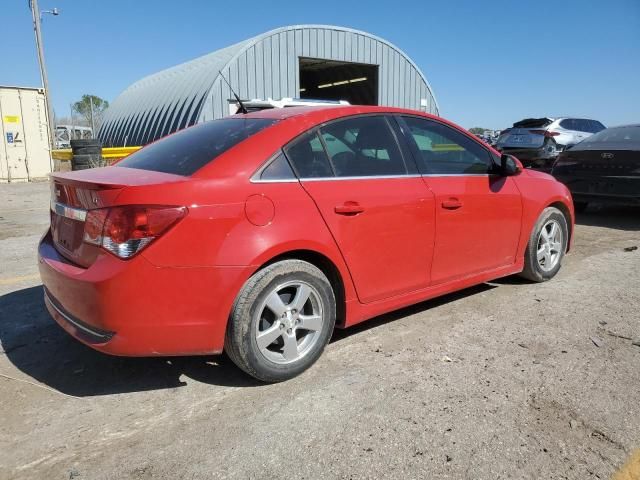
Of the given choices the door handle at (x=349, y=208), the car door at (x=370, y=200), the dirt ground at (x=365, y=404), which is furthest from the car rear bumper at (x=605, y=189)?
the door handle at (x=349, y=208)

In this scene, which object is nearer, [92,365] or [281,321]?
[281,321]

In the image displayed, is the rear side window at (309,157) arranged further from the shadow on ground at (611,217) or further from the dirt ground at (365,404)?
the shadow on ground at (611,217)

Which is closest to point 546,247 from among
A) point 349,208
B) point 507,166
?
point 507,166

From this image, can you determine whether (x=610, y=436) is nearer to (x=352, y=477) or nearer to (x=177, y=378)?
(x=352, y=477)

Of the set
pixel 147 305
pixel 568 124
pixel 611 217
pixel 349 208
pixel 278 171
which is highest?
pixel 568 124

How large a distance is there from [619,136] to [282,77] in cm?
1318

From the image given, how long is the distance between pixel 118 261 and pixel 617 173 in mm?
7091

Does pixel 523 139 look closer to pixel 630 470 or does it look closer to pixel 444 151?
pixel 444 151

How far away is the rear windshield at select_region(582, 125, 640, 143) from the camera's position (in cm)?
763

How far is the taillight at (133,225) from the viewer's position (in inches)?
98.3

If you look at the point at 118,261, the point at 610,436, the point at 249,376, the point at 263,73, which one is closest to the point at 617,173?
the point at 610,436

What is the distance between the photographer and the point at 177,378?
10.0 feet

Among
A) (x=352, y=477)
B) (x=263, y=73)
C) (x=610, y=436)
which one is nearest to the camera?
(x=352, y=477)

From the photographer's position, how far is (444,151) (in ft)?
13.0
